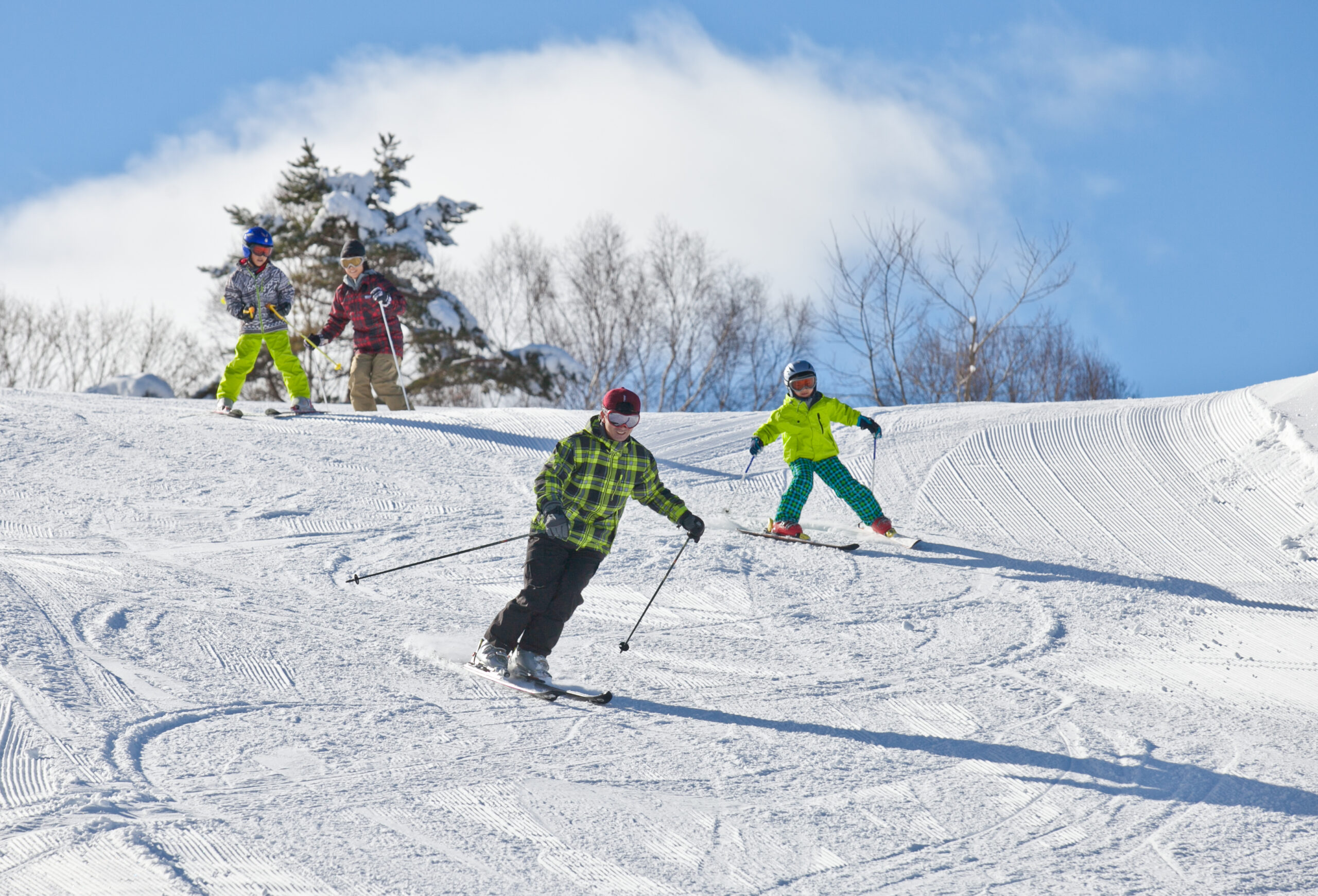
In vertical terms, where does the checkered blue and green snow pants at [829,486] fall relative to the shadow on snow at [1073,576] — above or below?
above

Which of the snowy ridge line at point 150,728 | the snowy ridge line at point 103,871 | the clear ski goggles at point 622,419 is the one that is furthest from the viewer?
the clear ski goggles at point 622,419

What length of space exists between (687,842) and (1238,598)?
189 inches

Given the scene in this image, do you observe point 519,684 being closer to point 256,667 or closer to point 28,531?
point 256,667

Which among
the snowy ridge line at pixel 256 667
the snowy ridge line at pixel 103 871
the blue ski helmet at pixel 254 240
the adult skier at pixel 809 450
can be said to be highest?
the blue ski helmet at pixel 254 240

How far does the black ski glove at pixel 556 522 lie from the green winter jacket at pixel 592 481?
0.36 feet

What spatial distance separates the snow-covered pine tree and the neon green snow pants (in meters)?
14.6

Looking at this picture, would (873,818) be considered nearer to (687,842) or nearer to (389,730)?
(687,842)

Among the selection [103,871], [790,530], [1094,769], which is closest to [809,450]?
[790,530]

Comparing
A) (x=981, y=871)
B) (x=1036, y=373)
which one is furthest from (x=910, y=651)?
(x=1036, y=373)

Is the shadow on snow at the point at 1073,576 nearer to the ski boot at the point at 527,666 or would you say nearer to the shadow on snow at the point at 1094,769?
the shadow on snow at the point at 1094,769

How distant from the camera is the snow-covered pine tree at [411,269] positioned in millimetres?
25266

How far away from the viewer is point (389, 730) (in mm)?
3820

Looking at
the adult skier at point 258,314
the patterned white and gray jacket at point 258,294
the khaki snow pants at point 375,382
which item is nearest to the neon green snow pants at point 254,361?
the adult skier at point 258,314

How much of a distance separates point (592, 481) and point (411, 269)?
76.3ft
